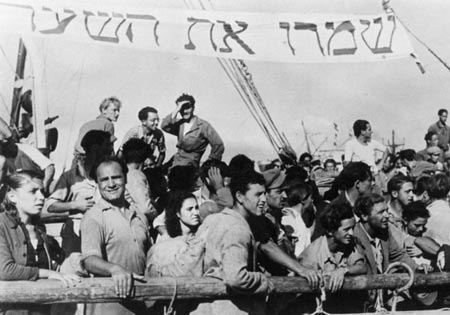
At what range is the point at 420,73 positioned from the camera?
627 centimetres

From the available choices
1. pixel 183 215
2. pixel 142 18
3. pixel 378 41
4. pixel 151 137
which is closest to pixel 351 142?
pixel 378 41

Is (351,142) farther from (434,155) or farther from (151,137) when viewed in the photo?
(151,137)

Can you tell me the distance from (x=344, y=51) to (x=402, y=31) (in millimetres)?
417

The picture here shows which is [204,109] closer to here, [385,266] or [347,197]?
[347,197]

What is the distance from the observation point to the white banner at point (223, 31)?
4.66 m

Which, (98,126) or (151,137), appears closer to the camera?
(98,126)

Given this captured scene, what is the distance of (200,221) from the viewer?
395 centimetres

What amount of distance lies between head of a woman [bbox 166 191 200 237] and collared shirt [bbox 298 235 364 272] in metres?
0.62

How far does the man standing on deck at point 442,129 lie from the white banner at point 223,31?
1525 millimetres

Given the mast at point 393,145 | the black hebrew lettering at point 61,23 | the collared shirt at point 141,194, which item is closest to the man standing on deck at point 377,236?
the collared shirt at point 141,194

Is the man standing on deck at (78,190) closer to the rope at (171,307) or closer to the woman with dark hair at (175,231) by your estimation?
the woman with dark hair at (175,231)

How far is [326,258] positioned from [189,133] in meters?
1.59

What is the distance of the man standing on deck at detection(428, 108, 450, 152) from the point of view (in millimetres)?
6488

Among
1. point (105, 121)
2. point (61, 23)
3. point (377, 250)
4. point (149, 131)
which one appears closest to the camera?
point (377, 250)
